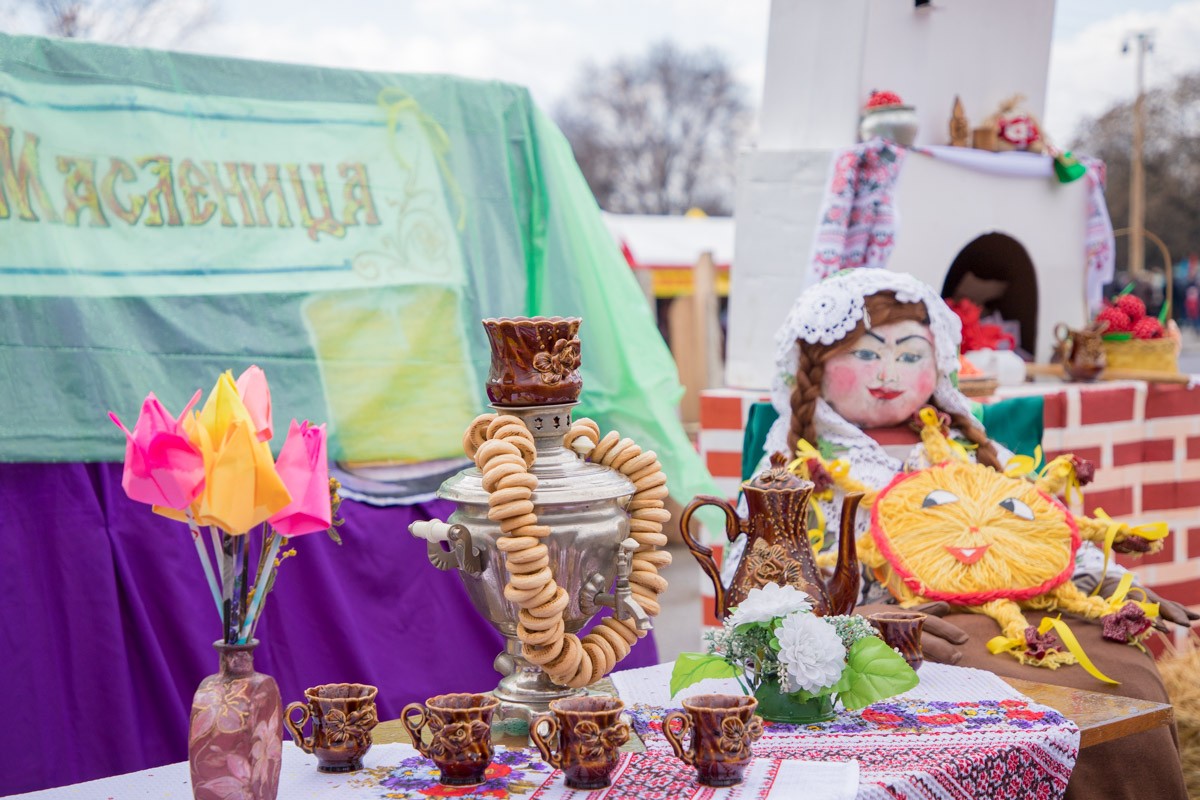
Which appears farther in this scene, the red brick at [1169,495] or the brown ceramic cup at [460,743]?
the red brick at [1169,495]

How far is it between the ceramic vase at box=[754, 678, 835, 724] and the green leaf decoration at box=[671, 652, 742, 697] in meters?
0.06

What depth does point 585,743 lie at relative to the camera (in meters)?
1.76

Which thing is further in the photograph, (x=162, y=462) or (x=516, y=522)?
(x=516, y=522)

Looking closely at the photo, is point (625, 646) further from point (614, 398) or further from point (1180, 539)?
point (1180, 539)

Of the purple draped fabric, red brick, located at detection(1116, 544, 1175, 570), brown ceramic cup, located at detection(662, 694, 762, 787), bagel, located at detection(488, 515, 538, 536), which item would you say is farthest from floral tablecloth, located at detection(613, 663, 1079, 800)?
red brick, located at detection(1116, 544, 1175, 570)

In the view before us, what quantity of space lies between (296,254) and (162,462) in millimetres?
2091

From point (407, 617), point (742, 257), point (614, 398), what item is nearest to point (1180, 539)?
point (742, 257)

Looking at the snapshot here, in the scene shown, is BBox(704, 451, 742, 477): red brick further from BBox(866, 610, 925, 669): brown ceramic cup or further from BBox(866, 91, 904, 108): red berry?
BBox(866, 610, 925, 669): brown ceramic cup

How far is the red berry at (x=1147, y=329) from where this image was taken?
536 cm

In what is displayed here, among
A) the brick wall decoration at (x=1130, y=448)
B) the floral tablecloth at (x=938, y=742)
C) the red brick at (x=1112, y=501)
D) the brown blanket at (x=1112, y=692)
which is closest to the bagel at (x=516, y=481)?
the floral tablecloth at (x=938, y=742)

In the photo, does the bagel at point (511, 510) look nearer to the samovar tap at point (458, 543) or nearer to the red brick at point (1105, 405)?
the samovar tap at point (458, 543)

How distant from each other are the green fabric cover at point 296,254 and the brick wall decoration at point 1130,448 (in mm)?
477

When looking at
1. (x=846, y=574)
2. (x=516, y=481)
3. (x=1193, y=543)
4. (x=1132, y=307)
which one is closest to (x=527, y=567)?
(x=516, y=481)

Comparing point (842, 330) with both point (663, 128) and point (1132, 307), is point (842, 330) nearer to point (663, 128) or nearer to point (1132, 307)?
point (1132, 307)
